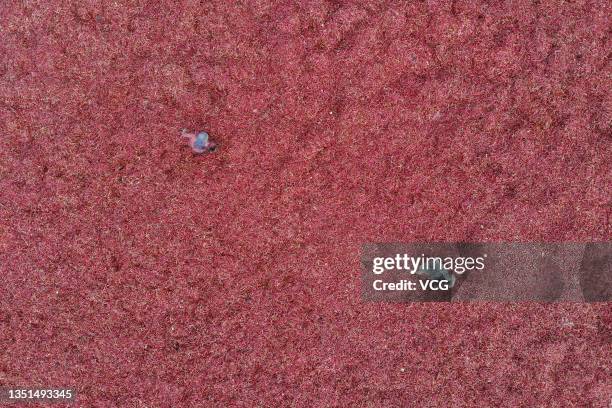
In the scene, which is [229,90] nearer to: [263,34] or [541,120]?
[263,34]

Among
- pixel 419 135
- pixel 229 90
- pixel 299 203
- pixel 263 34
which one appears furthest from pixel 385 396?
pixel 263 34

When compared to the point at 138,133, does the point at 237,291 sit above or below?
below

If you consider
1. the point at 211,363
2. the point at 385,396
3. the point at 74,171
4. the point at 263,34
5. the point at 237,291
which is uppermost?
the point at 263,34

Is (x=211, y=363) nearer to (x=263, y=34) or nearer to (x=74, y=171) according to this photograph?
(x=74, y=171)

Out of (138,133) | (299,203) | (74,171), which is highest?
(138,133)

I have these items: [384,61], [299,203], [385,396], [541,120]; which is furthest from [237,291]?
[541,120]

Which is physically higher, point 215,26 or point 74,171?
point 215,26
